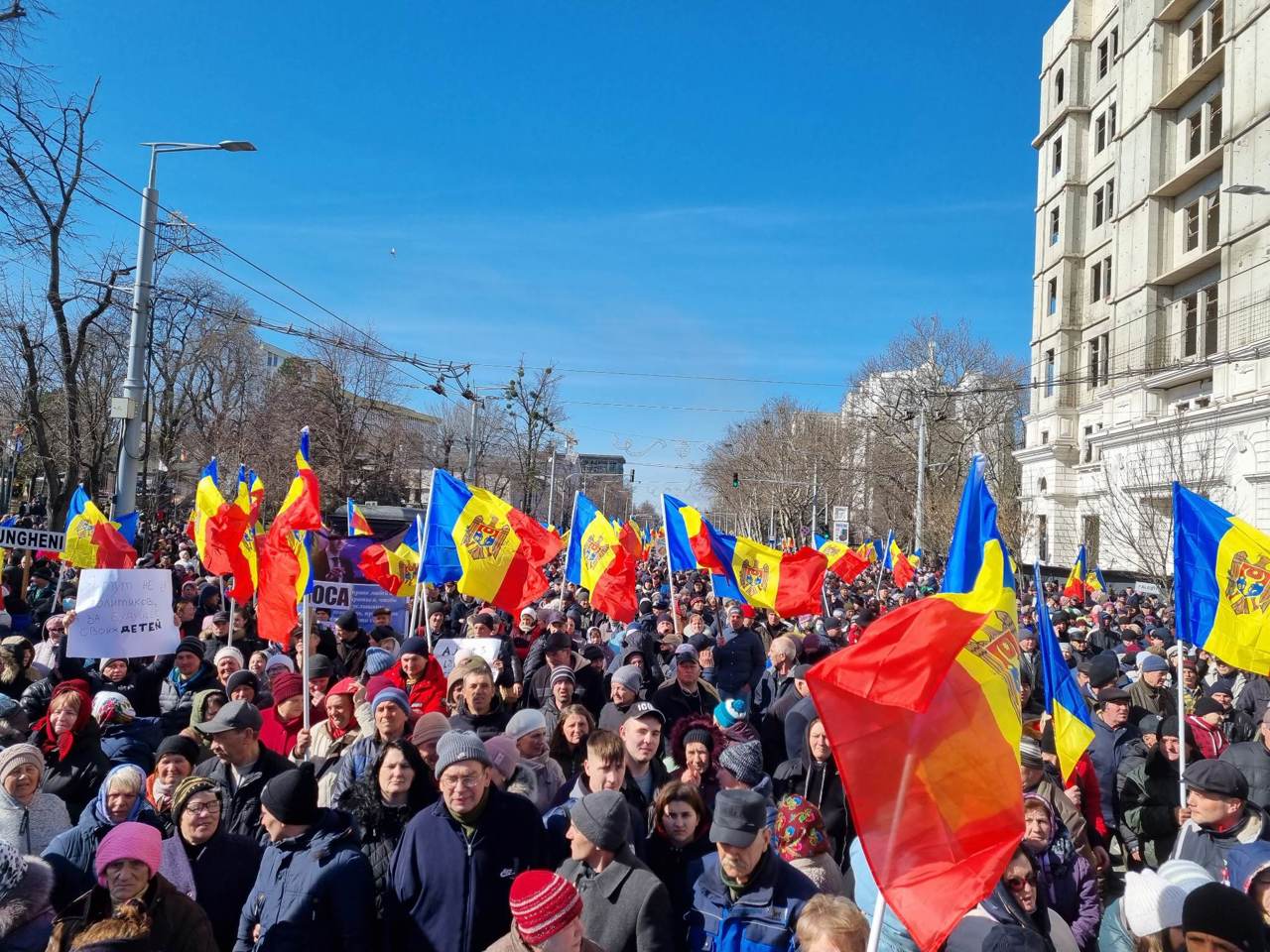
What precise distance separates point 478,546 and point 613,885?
21.1 ft

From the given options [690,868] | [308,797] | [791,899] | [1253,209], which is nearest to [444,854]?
[308,797]

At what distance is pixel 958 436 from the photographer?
5272 cm

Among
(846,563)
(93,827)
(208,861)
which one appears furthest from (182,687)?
(846,563)

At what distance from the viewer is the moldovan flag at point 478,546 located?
1005 cm

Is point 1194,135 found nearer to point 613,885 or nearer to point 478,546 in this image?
point 478,546

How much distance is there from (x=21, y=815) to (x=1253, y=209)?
34964 millimetres

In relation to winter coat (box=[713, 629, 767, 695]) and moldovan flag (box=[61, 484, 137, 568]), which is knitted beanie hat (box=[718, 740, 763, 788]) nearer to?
winter coat (box=[713, 629, 767, 695])

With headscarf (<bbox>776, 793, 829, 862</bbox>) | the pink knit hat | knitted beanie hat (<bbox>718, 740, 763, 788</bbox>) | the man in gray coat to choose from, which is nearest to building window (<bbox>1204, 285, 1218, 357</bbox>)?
knitted beanie hat (<bbox>718, 740, 763, 788</bbox>)

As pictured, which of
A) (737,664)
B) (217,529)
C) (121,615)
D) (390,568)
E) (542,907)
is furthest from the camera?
A: (390,568)

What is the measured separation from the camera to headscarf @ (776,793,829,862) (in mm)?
4324

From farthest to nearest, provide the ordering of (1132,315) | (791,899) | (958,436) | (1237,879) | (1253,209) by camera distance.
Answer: (958,436)
(1132,315)
(1253,209)
(1237,879)
(791,899)

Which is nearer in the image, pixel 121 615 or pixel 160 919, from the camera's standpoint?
pixel 160 919

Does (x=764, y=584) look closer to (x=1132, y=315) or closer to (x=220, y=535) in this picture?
(x=220, y=535)

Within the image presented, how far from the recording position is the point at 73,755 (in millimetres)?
5504
